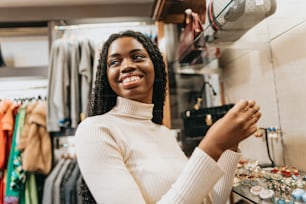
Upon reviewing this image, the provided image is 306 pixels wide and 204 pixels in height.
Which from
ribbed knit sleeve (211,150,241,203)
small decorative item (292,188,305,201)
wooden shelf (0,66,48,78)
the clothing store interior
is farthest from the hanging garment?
small decorative item (292,188,305,201)

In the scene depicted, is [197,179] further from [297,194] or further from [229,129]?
[297,194]

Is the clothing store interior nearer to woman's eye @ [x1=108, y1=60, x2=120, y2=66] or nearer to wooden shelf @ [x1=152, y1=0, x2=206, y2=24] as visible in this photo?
wooden shelf @ [x1=152, y1=0, x2=206, y2=24]

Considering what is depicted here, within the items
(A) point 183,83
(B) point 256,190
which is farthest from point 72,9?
(B) point 256,190

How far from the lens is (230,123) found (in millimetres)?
309

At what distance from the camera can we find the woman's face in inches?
16.8

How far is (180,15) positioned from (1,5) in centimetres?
66

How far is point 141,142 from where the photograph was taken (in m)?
0.42

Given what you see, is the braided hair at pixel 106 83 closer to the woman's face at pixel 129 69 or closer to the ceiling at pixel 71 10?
the woman's face at pixel 129 69

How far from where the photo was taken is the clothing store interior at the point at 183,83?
1.70ft

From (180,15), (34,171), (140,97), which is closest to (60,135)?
(34,171)

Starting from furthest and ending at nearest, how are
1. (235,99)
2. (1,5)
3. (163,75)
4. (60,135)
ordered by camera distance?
(1,5)
(60,135)
(235,99)
(163,75)

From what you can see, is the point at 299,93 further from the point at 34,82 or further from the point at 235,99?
the point at 34,82

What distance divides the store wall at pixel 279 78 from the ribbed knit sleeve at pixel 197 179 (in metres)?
0.24

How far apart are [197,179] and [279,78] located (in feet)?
1.23
